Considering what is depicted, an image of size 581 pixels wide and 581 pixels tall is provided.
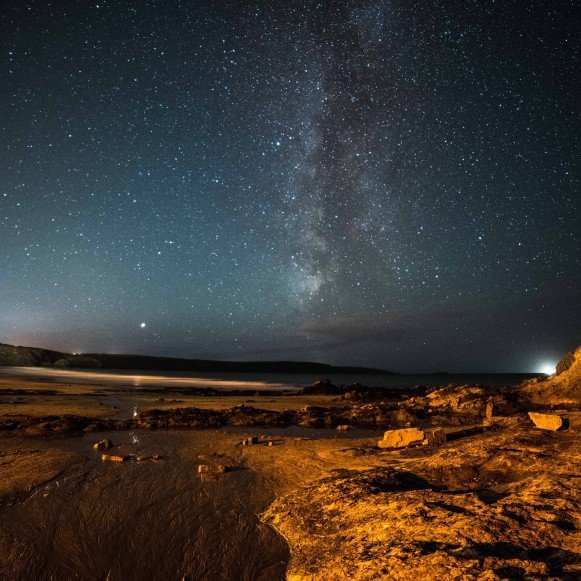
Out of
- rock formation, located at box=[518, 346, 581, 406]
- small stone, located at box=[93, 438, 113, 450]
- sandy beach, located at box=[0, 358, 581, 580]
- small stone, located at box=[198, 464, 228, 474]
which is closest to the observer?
sandy beach, located at box=[0, 358, 581, 580]

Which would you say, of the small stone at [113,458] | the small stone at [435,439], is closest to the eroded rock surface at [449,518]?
the small stone at [435,439]

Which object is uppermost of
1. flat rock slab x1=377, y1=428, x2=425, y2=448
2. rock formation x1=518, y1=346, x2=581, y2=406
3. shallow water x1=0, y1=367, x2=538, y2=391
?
rock formation x1=518, y1=346, x2=581, y2=406

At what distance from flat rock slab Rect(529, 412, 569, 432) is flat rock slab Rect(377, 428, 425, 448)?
116 inches

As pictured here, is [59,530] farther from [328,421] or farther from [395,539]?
[328,421]

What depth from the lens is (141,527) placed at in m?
5.93

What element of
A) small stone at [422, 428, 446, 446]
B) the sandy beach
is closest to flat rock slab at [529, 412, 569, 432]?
the sandy beach

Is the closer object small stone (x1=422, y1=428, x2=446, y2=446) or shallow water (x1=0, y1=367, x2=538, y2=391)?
small stone (x1=422, y1=428, x2=446, y2=446)

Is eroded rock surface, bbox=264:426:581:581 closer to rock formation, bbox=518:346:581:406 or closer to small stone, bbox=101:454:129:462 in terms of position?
small stone, bbox=101:454:129:462

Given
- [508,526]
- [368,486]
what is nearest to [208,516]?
[368,486]

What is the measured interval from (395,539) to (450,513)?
97 centimetres

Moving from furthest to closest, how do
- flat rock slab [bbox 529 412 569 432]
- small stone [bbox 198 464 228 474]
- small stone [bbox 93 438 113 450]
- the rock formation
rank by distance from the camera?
1. the rock formation
2. small stone [bbox 93 438 113 450]
3. flat rock slab [bbox 529 412 569 432]
4. small stone [bbox 198 464 228 474]

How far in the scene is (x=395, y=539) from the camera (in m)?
4.35

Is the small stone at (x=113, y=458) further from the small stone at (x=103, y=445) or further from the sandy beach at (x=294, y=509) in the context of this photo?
the small stone at (x=103, y=445)

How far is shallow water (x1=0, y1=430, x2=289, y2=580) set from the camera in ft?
15.7
